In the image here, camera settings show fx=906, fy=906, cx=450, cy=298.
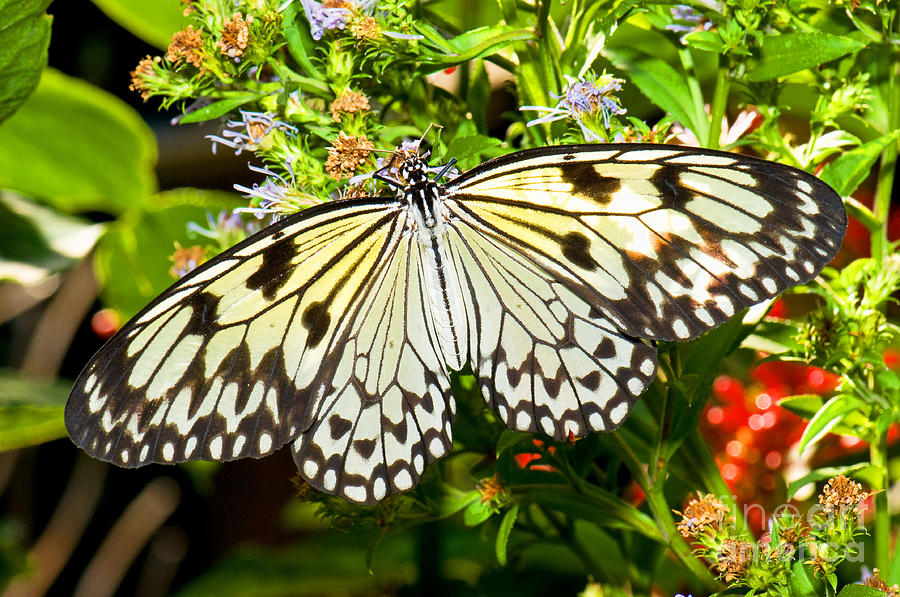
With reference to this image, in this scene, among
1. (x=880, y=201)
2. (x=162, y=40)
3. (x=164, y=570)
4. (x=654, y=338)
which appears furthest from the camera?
(x=164, y=570)

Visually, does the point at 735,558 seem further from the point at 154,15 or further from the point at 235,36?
the point at 154,15

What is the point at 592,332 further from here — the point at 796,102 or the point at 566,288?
the point at 796,102

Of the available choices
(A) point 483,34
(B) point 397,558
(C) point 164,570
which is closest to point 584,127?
(A) point 483,34

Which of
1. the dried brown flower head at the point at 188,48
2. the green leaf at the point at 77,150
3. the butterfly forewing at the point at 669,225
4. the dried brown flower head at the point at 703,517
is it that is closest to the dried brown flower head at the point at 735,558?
the dried brown flower head at the point at 703,517

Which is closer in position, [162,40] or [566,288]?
[566,288]

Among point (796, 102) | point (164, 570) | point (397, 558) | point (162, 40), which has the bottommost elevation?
point (164, 570)

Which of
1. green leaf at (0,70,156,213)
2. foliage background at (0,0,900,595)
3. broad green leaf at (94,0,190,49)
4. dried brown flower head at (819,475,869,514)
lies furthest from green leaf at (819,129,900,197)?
green leaf at (0,70,156,213)

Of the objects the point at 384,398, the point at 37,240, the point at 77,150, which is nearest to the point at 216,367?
the point at 384,398
